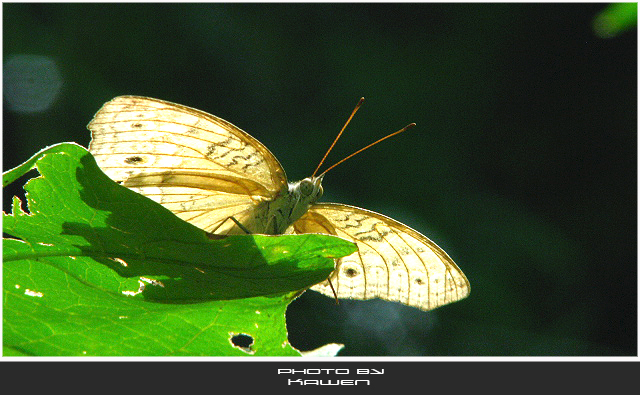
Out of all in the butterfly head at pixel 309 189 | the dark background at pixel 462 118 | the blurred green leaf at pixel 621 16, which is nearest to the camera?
the blurred green leaf at pixel 621 16

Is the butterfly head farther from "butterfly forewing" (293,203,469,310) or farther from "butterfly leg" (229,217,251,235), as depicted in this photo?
"butterfly leg" (229,217,251,235)

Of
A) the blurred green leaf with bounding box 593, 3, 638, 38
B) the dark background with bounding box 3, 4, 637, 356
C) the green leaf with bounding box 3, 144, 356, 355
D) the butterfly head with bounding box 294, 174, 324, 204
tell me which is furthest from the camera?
the dark background with bounding box 3, 4, 637, 356

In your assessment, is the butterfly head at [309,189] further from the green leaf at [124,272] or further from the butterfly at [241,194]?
the green leaf at [124,272]

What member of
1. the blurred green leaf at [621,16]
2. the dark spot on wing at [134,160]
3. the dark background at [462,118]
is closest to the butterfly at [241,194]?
the dark spot on wing at [134,160]

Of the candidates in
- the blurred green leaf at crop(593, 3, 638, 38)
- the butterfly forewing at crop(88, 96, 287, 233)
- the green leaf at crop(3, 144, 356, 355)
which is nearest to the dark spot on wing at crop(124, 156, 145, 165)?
the butterfly forewing at crop(88, 96, 287, 233)

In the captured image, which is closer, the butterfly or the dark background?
the butterfly

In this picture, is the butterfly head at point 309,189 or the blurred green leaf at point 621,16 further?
the butterfly head at point 309,189

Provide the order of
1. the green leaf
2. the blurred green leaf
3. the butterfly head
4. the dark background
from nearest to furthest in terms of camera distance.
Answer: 1. the green leaf
2. the blurred green leaf
3. the butterfly head
4. the dark background

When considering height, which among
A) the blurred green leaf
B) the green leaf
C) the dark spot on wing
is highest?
the blurred green leaf
